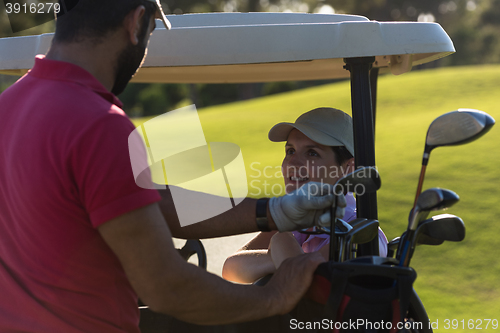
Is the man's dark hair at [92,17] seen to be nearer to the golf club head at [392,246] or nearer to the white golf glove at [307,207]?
the white golf glove at [307,207]

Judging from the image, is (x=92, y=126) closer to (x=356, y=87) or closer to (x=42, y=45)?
(x=42, y=45)

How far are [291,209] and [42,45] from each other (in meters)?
1.07

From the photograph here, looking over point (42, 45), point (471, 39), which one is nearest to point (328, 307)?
point (42, 45)

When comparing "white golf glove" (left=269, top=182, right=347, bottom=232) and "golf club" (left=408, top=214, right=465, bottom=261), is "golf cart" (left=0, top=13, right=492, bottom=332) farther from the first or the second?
"golf club" (left=408, top=214, right=465, bottom=261)

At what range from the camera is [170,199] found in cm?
193

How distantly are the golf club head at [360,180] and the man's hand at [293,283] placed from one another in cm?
23

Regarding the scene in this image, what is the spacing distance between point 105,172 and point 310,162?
132 cm

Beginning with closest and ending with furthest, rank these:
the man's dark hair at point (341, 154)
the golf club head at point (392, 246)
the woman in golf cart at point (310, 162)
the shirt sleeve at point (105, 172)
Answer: the shirt sleeve at point (105, 172), the golf club head at point (392, 246), the woman in golf cart at point (310, 162), the man's dark hair at point (341, 154)

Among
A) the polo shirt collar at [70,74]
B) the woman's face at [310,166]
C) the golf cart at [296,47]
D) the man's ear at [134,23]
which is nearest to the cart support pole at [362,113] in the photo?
the golf cart at [296,47]

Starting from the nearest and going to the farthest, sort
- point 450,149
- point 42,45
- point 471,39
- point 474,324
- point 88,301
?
point 88,301
point 42,45
point 474,324
point 450,149
point 471,39

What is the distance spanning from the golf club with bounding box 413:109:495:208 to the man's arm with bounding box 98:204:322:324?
1.65 ft

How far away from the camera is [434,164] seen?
7945 mm

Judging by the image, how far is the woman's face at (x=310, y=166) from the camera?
2340 mm

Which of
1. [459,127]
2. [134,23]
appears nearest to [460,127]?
[459,127]
